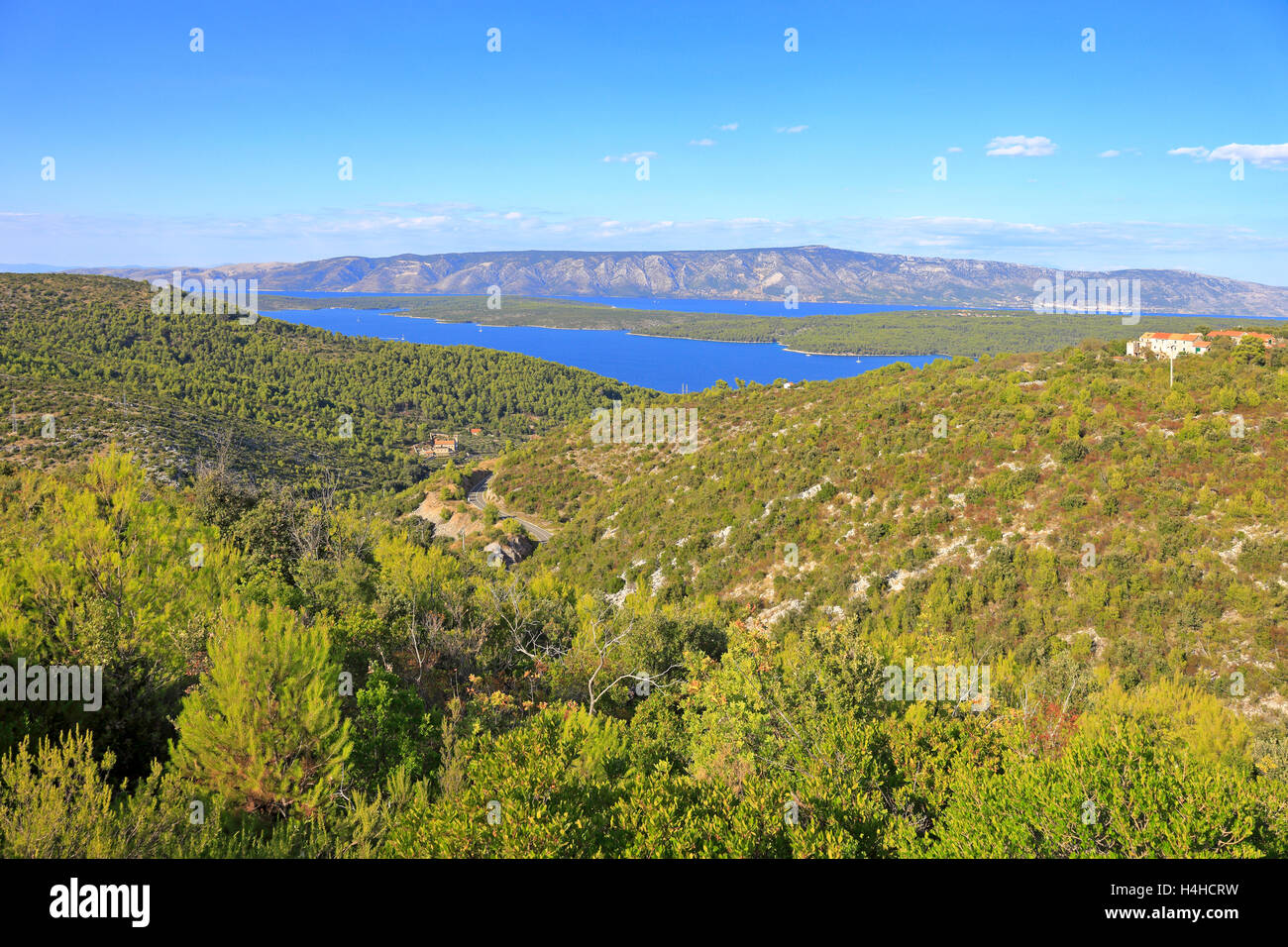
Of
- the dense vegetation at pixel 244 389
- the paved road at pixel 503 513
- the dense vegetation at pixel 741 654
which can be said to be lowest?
the paved road at pixel 503 513

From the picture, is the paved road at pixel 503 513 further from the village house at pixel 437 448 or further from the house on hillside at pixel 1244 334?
the house on hillside at pixel 1244 334

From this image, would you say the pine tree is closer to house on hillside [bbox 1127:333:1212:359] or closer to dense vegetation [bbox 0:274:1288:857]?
dense vegetation [bbox 0:274:1288:857]

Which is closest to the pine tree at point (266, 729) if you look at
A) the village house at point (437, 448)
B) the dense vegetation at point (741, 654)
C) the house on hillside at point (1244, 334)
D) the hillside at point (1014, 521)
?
the dense vegetation at point (741, 654)

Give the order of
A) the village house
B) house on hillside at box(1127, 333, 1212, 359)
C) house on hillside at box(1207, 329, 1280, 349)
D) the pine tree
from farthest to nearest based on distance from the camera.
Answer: the village house < house on hillside at box(1127, 333, 1212, 359) < house on hillside at box(1207, 329, 1280, 349) < the pine tree

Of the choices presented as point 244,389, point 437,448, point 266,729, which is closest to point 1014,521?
point 266,729

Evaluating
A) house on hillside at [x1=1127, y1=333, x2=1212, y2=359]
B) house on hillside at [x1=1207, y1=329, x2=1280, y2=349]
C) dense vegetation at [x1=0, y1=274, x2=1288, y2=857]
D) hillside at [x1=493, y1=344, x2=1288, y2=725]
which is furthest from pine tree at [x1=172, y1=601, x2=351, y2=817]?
house on hillside at [x1=1207, y1=329, x2=1280, y2=349]
